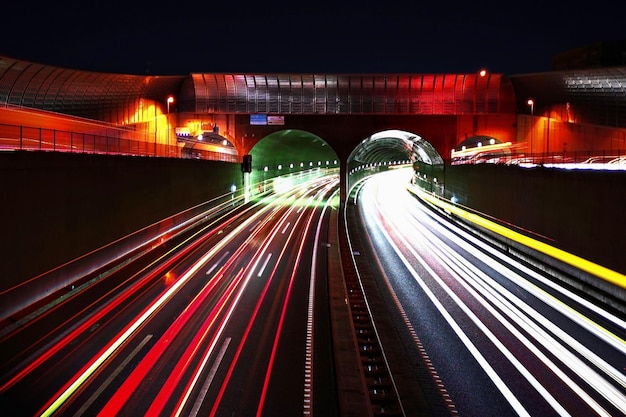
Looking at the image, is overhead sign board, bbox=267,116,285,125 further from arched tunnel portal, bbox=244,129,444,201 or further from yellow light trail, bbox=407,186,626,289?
yellow light trail, bbox=407,186,626,289

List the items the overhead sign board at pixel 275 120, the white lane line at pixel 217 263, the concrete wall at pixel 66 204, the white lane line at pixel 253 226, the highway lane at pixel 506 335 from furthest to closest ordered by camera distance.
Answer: the overhead sign board at pixel 275 120, the white lane line at pixel 253 226, the white lane line at pixel 217 263, the concrete wall at pixel 66 204, the highway lane at pixel 506 335

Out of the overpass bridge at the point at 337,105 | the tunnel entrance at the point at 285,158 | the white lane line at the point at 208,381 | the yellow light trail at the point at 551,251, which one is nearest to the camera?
the white lane line at the point at 208,381

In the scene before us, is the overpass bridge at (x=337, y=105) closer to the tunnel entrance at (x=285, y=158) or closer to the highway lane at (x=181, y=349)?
the tunnel entrance at (x=285, y=158)

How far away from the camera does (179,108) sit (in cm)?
5084

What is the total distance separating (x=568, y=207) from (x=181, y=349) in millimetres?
14475

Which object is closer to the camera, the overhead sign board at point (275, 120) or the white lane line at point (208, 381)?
the white lane line at point (208, 381)

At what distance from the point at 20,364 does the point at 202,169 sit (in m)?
26.4

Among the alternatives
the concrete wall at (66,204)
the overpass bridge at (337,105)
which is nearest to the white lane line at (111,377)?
the concrete wall at (66,204)

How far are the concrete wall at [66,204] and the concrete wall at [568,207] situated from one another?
53.7 ft

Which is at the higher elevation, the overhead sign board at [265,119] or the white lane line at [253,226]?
the overhead sign board at [265,119]

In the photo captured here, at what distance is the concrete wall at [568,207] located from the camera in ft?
51.6

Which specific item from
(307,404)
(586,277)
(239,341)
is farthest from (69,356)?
(586,277)

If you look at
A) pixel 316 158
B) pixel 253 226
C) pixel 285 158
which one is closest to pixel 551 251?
pixel 253 226

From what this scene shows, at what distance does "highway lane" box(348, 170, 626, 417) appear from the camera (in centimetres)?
983
